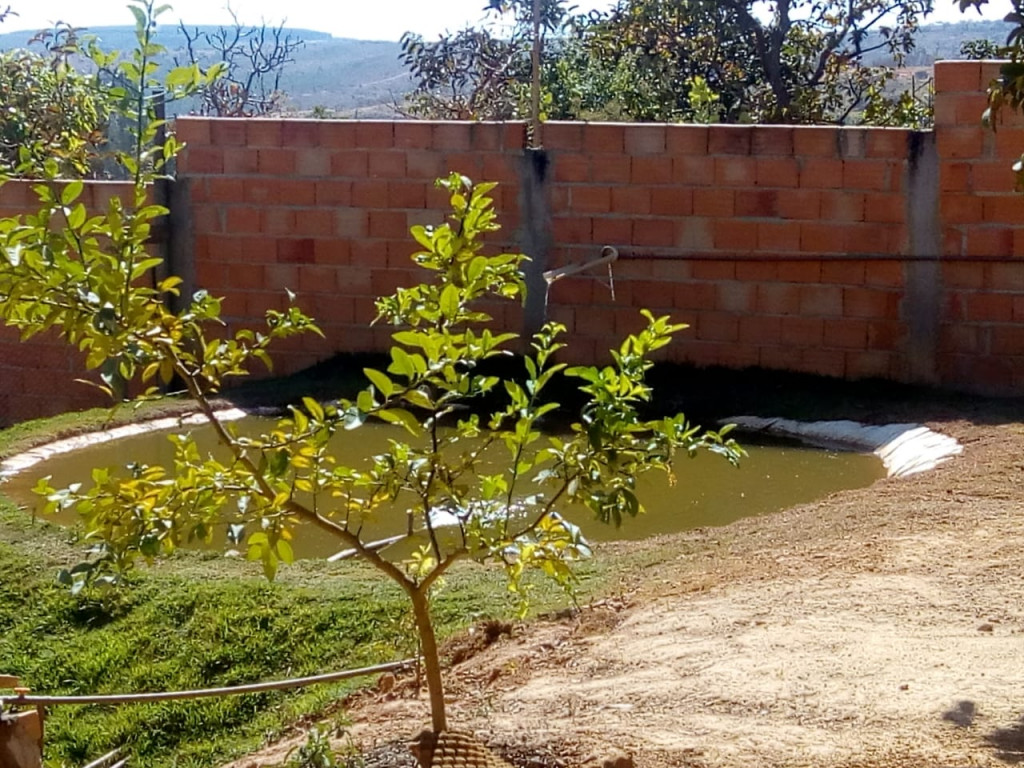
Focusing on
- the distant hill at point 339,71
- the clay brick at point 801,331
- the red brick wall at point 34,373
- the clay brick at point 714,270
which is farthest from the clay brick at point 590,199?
the distant hill at point 339,71

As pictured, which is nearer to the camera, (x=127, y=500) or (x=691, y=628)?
(x=127, y=500)

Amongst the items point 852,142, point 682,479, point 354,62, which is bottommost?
point 682,479

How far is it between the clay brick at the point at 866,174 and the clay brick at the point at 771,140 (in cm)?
40

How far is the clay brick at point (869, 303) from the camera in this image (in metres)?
9.81

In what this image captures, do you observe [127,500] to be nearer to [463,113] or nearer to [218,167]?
[218,167]

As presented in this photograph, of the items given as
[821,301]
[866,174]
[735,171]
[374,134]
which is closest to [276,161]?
[374,134]

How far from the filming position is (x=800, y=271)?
9.96 metres

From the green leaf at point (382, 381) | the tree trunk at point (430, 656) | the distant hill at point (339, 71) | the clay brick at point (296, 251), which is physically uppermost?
the distant hill at point (339, 71)

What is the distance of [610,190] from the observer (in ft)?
33.7

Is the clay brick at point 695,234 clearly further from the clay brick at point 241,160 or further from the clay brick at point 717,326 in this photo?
the clay brick at point 241,160

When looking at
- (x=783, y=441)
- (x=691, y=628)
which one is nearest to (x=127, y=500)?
(x=691, y=628)

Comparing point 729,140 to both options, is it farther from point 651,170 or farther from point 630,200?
point 630,200

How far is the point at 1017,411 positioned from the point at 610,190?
10.2ft

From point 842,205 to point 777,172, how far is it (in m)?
0.49
